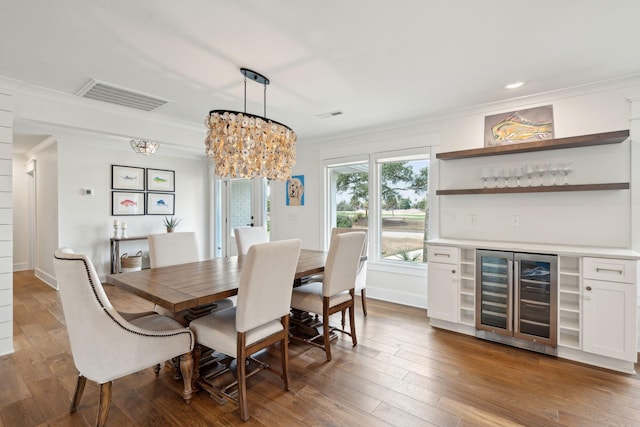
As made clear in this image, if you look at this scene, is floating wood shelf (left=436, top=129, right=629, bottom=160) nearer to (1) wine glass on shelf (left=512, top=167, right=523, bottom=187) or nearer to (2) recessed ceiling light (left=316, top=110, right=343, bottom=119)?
(1) wine glass on shelf (left=512, top=167, right=523, bottom=187)

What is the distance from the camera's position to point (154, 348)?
181cm

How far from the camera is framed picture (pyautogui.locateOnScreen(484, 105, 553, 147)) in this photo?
310 centimetres

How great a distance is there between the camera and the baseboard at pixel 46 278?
4.84m

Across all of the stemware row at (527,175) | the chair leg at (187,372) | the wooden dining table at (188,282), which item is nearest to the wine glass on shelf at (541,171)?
the stemware row at (527,175)

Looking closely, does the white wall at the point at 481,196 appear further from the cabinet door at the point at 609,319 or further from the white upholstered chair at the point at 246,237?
the white upholstered chair at the point at 246,237

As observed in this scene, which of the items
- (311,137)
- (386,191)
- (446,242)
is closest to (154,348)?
(446,242)

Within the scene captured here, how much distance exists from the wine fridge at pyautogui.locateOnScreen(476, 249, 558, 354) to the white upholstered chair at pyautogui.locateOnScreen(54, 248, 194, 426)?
283cm

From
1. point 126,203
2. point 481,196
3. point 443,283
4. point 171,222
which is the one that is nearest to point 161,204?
point 171,222

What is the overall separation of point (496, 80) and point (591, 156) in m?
1.17

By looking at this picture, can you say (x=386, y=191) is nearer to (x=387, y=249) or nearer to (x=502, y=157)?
(x=387, y=249)

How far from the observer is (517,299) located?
284 centimetres

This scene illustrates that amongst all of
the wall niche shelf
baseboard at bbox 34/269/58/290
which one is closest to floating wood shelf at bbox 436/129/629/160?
the wall niche shelf

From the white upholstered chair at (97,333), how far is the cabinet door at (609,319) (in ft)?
10.6

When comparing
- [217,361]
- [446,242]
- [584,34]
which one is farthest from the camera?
[446,242]
